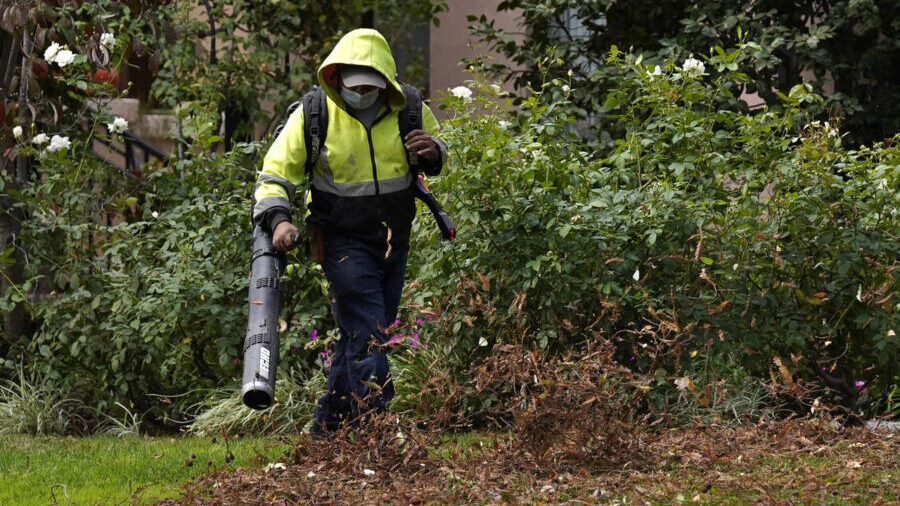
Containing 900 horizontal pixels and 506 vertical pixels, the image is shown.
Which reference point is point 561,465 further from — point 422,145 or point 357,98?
point 357,98

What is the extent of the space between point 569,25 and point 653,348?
752 cm

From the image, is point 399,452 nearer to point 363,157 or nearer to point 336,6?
point 363,157

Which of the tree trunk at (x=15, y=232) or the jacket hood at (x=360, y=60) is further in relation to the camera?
the tree trunk at (x=15, y=232)

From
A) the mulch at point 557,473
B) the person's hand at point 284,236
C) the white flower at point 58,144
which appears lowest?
the mulch at point 557,473

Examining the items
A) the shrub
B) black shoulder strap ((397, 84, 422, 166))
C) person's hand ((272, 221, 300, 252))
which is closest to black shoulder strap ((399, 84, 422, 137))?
black shoulder strap ((397, 84, 422, 166))

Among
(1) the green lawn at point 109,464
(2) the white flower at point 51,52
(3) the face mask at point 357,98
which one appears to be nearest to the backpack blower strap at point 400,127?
(3) the face mask at point 357,98

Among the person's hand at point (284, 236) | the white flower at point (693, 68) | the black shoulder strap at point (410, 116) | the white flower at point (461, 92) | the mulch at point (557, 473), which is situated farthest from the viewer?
the white flower at point (461, 92)

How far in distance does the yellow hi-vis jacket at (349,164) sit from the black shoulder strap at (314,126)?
2cm

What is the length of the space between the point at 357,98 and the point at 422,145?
346mm

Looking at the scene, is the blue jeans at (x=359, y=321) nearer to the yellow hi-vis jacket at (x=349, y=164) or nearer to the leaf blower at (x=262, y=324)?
the yellow hi-vis jacket at (x=349, y=164)

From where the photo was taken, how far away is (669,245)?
21.1 ft

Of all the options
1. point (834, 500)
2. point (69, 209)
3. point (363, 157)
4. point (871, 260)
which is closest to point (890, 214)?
point (871, 260)

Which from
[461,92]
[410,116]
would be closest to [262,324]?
[410,116]

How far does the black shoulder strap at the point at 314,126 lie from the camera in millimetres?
5285
